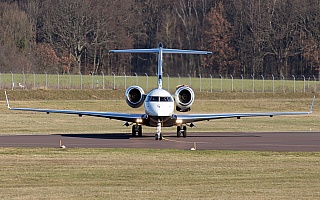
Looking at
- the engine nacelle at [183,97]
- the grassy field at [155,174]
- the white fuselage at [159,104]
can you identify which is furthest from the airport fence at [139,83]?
the grassy field at [155,174]

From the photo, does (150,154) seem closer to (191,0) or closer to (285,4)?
(285,4)

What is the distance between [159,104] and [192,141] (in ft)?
7.56

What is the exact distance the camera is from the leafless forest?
307 feet

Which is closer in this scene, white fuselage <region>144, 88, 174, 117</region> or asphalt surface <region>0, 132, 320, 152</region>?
asphalt surface <region>0, 132, 320, 152</region>

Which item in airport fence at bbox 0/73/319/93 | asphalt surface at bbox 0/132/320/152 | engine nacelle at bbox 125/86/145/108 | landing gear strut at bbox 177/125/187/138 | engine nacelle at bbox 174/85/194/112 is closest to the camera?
asphalt surface at bbox 0/132/320/152

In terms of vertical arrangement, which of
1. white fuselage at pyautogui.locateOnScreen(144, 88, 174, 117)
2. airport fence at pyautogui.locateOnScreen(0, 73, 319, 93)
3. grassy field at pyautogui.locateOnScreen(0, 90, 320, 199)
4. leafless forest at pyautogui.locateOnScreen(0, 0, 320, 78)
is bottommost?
grassy field at pyautogui.locateOnScreen(0, 90, 320, 199)

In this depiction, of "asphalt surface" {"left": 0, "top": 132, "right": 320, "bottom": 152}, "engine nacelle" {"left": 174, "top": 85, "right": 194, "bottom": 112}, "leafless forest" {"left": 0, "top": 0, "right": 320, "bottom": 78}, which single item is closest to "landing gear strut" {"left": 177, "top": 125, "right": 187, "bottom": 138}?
"asphalt surface" {"left": 0, "top": 132, "right": 320, "bottom": 152}

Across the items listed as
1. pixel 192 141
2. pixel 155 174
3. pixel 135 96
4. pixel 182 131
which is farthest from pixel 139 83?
pixel 155 174

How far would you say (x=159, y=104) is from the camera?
3638cm

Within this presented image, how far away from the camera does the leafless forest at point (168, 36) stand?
9356cm

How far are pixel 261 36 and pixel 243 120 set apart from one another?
44774 mm

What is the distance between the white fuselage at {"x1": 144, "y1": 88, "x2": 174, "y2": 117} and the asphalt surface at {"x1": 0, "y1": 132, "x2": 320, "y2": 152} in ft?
4.08

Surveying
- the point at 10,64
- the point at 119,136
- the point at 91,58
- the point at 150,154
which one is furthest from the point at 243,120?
the point at 91,58

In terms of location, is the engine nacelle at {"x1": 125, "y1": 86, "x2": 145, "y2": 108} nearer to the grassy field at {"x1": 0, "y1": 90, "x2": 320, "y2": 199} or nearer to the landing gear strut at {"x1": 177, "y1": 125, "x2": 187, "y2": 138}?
the landing gear strut at {"x1": 177, "y1": 125, "x2": 187, "y2": 138}
